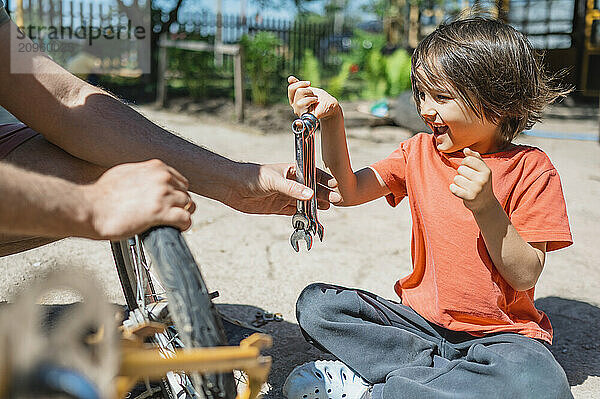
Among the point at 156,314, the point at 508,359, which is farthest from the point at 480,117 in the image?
the point at 156,314

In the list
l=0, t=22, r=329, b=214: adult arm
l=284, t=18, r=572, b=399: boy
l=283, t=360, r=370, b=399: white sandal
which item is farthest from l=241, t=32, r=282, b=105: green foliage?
l=283, t=360, r=370, b=399: white sandal

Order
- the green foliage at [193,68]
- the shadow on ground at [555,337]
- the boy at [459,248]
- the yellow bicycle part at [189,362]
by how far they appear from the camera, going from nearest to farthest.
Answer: the yellow bicycle part at [189,362] < the boy at [459,248] < the shadow on ground at [555,337] < the green foliage at [193,68]

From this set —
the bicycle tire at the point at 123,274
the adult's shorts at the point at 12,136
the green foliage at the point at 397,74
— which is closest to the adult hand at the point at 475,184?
the bicycle tire at the point at 123,274

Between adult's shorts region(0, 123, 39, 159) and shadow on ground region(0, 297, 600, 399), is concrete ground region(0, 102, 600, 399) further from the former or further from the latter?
adult's shorts region(0, 123, 39, 159)

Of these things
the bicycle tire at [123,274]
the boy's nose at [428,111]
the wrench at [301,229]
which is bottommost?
the bicycle tire at [123,274]

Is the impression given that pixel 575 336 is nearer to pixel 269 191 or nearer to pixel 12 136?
pixel 269 191

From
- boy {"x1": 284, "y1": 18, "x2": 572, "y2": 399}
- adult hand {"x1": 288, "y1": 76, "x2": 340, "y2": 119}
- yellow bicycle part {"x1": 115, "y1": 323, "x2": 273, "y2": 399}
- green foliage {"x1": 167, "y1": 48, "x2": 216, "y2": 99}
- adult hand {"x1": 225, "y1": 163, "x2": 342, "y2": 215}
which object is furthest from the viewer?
green foliage {"x1": 167, "y1": 48, "x2": 216, "y2": 99}

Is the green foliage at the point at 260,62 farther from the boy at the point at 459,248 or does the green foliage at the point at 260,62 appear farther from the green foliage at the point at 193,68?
the boy at the point at 459,248

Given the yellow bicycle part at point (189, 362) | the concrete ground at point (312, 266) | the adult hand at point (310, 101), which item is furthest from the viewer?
the concrete ground at point (312, 266)

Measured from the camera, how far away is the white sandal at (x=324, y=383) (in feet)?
5.34

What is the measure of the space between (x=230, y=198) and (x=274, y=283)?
0.85 metres

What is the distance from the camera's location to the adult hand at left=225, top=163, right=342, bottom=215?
1785 millimetres

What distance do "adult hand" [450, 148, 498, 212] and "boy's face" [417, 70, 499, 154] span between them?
7.8 inches

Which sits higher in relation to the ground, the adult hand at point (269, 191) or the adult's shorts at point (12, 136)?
the adult's shorts at point (12, 136)
